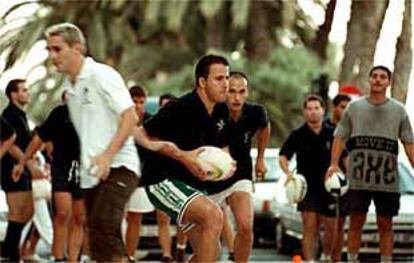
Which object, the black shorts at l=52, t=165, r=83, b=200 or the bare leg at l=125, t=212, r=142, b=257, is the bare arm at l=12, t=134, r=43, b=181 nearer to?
the black shorts at l=52, t=165, r=83, b=200

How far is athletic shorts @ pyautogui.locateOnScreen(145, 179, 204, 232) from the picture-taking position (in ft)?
24.6

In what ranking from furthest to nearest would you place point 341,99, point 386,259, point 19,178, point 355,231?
point 341,99 → point 19,178 → point 355,231 → point 386,259

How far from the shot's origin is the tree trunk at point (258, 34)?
29.0 metres

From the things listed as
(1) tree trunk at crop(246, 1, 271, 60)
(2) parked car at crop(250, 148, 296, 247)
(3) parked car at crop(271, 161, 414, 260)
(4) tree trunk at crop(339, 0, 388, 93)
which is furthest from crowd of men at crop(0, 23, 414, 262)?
(1) tree trunk at crop(246, 1, 271, 60)

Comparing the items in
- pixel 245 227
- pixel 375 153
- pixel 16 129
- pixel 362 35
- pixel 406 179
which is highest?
pixel 362 35

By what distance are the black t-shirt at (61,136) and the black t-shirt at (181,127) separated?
117 inches

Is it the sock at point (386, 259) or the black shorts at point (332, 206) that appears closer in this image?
the sock at point (386, 259)

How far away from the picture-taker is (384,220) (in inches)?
417

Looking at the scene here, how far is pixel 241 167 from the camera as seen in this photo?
9398 mm

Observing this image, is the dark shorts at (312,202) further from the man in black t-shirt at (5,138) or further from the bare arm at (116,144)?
the bare arm at (116,144)

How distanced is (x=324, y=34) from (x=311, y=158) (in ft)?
36.8

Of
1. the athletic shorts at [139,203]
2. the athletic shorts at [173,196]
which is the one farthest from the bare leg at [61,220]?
the athletic shorts at [173,196]

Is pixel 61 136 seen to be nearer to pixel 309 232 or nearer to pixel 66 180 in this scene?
pixel 66 180

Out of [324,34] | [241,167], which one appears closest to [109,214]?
[241,167]
